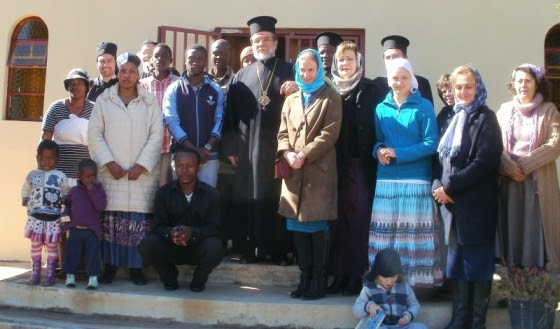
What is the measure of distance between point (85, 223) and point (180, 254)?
2.58 feet

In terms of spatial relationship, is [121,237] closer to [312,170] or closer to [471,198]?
[312,170]

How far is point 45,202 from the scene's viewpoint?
475 cm

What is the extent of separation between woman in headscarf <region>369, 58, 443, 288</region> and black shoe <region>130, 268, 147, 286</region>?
1926 millimetres

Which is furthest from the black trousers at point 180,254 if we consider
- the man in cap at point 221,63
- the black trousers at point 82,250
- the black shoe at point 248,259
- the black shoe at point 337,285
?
the man in cap at point 221,63

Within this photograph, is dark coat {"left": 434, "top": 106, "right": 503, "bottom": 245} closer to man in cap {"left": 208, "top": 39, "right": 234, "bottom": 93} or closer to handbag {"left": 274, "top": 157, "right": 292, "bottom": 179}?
handbag {"left": 274, "top": 157, "right": 292, "bottom": 179}

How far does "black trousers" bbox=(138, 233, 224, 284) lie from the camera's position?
4.60m

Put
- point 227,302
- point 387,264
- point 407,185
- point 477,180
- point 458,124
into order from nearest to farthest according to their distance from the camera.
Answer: point 387,264, point 477,180, point 458,124, point 407,185, point 227,302

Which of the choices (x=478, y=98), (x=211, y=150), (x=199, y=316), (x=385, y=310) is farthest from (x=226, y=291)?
(x=478, y=98)

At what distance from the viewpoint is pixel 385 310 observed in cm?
391

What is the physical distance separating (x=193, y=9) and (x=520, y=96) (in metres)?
3.90

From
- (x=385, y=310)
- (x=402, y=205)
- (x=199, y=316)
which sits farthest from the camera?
(x=199, y=316)

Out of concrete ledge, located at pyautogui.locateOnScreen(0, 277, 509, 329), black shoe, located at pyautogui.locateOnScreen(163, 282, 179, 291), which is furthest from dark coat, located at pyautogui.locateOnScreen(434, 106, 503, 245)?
black shoe, located at pyautogui.locateOnScreen(163, 282, 179, 291)

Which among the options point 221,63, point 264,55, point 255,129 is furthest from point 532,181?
point 221,63

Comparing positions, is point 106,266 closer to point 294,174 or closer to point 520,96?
point 294,174
